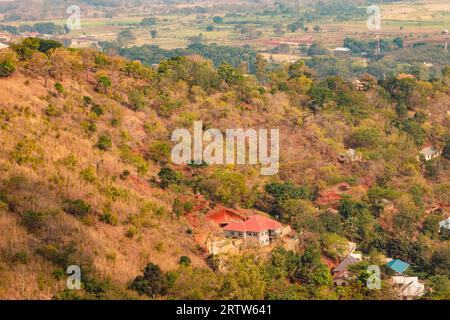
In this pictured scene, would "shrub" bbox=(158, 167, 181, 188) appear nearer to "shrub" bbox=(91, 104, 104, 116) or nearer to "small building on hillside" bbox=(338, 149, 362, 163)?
"shrub" bbox=(91, 104, 104, 116)

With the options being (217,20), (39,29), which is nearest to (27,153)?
(39,29)

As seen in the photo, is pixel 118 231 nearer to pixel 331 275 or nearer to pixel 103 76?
pixel 331 275

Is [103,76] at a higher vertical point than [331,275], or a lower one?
higher

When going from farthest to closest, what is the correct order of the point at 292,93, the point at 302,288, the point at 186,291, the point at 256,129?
1. the point at 292,93
2. the point at 256,129
3. the point at 302,288
4. the point at 186,291

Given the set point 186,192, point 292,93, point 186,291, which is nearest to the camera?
point 186,291

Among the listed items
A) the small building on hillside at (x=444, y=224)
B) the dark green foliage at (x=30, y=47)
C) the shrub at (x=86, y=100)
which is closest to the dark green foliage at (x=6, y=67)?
the dark green foliage at (x=30, y=47)

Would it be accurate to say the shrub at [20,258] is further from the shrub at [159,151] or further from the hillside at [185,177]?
the shrub at [159,151]
